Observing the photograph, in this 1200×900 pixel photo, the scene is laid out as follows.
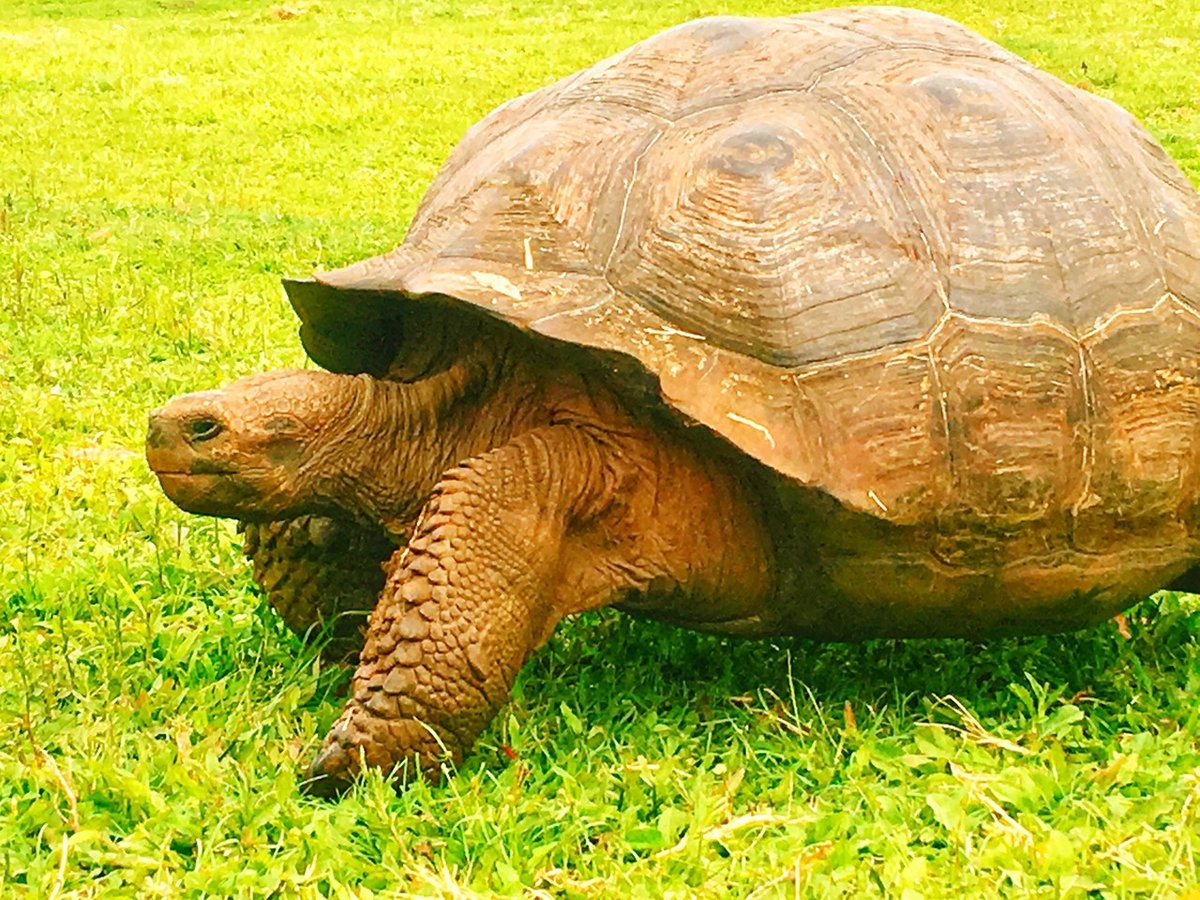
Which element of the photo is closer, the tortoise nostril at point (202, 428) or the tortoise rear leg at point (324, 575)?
the tortoise nostril at point (202, 428)

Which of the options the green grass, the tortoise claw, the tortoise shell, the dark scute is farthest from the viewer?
the dark scute

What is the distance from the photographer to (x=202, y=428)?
2.82 meters

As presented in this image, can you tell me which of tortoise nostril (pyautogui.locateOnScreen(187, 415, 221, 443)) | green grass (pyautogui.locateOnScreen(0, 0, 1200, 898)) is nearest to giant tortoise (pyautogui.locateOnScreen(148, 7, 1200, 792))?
tortoise nostril (pyautogui.locateOnScreen(187, 415, 221, 443))

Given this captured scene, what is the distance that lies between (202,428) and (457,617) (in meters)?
0.64

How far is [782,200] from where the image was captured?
2.95 metres

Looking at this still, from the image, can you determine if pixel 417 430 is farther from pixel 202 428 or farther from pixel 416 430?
pixel 202 428

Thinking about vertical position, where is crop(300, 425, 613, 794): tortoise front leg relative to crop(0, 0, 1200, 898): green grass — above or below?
above

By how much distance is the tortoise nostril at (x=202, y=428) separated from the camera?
281 centimetres

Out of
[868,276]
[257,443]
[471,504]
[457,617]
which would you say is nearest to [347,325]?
[257,443]

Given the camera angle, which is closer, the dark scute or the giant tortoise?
the giant tortoise

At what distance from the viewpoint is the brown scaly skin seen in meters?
2.77

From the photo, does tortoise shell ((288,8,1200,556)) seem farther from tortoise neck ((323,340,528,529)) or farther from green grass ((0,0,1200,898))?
green grass ((0,0,1200,898))

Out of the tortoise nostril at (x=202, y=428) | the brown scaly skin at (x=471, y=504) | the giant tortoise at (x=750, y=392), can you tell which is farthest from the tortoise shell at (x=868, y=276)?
the tortoise nostril at (x=202, y=428)

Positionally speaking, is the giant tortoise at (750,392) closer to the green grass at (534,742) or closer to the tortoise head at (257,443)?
the tortoise head at (257,443)
